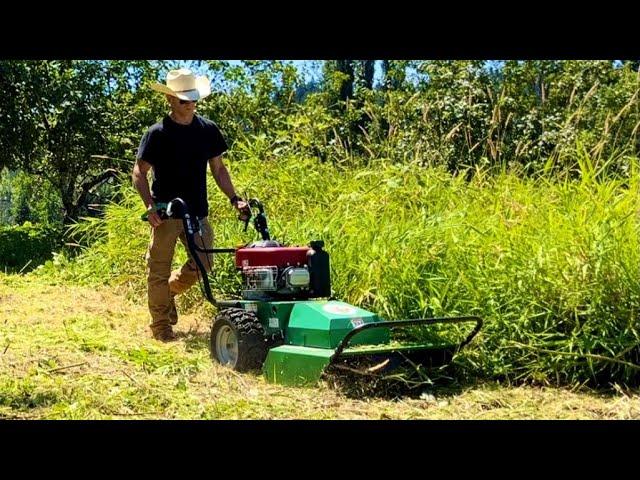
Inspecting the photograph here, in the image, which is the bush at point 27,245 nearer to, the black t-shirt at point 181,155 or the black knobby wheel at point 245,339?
the black t-shirt at point 181,155

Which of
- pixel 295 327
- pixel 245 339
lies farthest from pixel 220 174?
pixel 295 327

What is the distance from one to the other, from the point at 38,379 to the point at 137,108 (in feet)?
23.2

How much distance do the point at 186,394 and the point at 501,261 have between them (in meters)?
1.76


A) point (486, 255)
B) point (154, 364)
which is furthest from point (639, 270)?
point (154, 364)

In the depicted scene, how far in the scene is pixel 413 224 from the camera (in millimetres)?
5754

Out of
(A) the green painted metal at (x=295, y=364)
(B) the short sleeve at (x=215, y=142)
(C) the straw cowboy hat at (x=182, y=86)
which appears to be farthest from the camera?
(B) the short sleeve at (x=215, y=142)

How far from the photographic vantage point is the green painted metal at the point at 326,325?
4156 millimetres

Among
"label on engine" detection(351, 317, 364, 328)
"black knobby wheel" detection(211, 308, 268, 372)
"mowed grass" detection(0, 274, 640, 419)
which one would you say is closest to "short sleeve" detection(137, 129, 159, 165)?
"mowed grass" detection(0, 274, 640, 419)

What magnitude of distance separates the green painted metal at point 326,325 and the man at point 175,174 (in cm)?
101

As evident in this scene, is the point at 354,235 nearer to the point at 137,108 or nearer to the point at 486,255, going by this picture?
the point at 486,255

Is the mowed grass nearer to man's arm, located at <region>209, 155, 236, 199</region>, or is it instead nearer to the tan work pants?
the tan work pants

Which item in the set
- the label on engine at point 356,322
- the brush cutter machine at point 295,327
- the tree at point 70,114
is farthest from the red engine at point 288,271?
the tree at point 70,114
